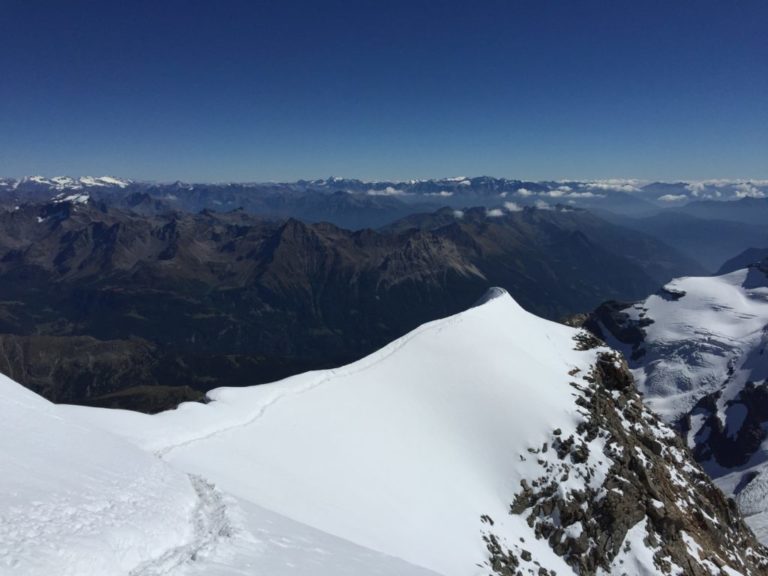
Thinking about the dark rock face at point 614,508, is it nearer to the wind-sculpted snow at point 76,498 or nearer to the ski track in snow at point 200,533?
the ski track in snow at point 200,533

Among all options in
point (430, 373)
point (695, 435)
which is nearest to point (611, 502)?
point (430, 373)

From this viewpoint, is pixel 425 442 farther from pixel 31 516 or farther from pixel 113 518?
pixel 31 516

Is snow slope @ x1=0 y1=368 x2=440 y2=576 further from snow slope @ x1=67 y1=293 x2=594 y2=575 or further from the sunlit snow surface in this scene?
snow slope @ x1=67 y1=293 x2=594 y2=575

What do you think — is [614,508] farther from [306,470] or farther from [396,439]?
[306,470]

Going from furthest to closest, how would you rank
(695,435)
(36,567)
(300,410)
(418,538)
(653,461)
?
(695,435)
(653,461)
(300,410)
(418,538)
(36,567)

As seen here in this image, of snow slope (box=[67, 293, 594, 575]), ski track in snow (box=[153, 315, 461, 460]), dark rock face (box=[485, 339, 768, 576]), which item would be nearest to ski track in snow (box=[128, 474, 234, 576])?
snow slope (box=[67, 293, 594, 575])

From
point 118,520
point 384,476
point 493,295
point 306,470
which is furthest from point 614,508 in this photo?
point 493,295
